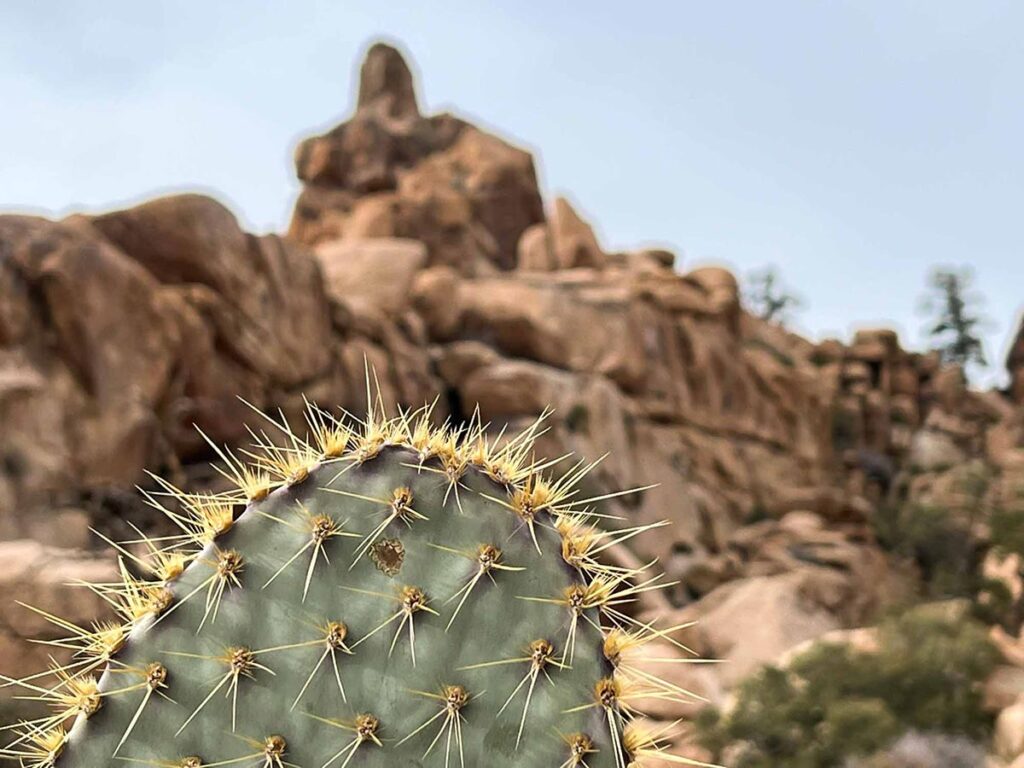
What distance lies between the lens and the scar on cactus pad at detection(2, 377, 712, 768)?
206 centimetres

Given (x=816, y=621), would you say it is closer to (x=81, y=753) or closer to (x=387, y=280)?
(x=387, y=280)

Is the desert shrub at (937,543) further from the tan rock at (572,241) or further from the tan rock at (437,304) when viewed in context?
the tan rock at (437,304)

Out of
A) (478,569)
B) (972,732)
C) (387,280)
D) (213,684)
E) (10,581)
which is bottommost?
(972,732)

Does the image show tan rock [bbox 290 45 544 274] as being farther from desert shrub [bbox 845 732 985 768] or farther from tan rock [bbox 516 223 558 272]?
desert shrub [bbox 845 732 985 768]

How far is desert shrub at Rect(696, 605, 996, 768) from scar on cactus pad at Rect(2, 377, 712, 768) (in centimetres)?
A: 994

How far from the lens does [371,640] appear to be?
2.11 m

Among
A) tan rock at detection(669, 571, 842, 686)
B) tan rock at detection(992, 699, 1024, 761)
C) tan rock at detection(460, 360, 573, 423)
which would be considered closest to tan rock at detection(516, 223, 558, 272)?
tan rock at detection(460, 360, 573, 423)

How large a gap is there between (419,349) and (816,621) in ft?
28.4

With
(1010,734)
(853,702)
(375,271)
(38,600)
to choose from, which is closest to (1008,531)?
(853,702)

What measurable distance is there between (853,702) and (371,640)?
10.6 meters

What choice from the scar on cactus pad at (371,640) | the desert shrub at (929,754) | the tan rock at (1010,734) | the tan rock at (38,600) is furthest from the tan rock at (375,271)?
the scar on cactus pad at (371,640)

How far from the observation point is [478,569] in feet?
7.04

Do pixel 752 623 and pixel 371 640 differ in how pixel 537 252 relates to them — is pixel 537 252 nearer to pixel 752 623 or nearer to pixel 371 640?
pixel 752 623

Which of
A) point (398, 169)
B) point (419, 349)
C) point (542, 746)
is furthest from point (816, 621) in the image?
point (398, 169)
